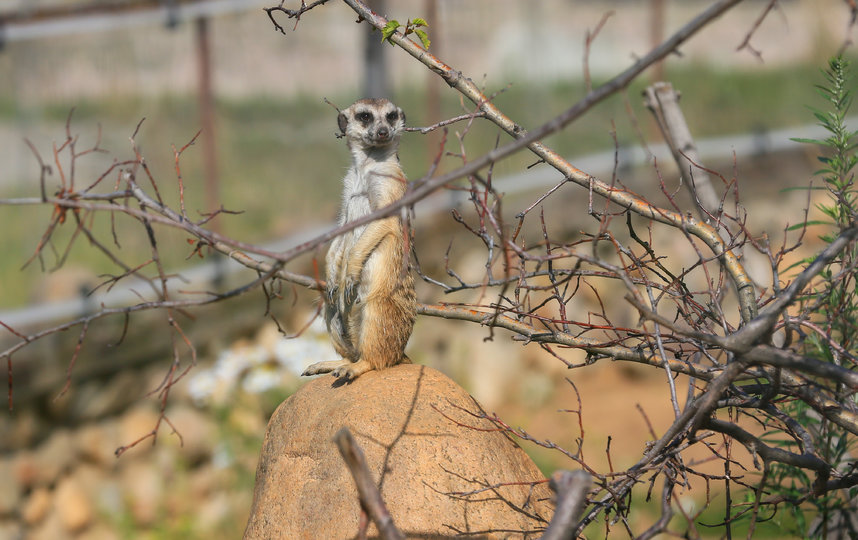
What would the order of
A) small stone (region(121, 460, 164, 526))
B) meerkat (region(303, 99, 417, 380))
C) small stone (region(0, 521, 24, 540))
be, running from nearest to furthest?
meerkat (region(303, 99, 417, 380))
small stone (region(0, 521, 24, 540))
small stone (region(121, 460, 164, 526))

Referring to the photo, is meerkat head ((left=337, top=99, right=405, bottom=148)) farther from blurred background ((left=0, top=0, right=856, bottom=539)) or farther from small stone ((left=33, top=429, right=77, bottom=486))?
small stone ((left=33, top=429, right=77, bottom=486))

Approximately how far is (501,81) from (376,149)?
4.34 meters

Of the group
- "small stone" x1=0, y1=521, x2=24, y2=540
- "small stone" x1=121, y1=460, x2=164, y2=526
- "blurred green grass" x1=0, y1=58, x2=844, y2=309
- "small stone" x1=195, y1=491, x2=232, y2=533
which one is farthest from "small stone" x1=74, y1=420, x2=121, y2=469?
"blurred green grass" x1=0, y1=58, x2=844, y2=309

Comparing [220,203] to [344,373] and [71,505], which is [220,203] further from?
[71,505]

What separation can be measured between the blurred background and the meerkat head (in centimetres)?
166

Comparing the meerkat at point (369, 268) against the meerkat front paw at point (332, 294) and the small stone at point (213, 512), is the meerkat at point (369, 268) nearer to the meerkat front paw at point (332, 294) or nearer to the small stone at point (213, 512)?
the meerkat front paw at point (332, 294)

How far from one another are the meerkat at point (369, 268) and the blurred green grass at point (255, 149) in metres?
1.47

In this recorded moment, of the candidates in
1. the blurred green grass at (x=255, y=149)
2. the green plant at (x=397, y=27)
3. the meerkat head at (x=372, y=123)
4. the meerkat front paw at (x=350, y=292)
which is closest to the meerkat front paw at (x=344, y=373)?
the meerkat front paw at (x=350, y=292)

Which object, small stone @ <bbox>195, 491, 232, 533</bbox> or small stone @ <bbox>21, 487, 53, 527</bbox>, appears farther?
small stone @ <bbox>195, 491, 232, 533</bbox>

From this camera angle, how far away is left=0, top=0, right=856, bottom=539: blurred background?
5219 millimetres

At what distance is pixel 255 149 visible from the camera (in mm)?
6105

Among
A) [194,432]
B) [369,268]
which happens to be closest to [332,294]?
[369,268]

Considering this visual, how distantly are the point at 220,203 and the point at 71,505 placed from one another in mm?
2541

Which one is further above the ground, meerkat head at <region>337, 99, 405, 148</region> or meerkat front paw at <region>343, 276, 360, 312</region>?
meerkat head at <region>337, 99, 405, 148</region>
